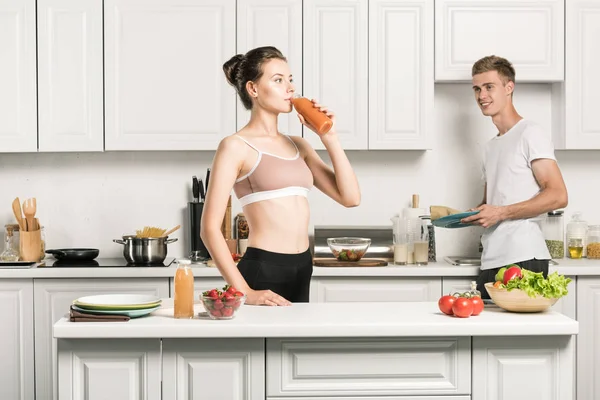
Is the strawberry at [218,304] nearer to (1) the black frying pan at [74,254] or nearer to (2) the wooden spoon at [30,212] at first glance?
(1) the black frying pan at [74,254]

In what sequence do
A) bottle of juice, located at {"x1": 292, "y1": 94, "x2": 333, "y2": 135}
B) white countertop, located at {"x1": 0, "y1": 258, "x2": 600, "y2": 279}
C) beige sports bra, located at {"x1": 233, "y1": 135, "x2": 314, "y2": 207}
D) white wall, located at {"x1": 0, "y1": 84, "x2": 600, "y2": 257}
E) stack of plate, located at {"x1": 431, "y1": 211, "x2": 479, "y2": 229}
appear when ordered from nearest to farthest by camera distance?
bottle of juice, located at {"x1": 292, "y1": 94, "x2": 333, "y2": 135} → beige sports bra, located at {"x1": 233, "y1": 135, "x2": 314, "y2": 207} → stack of plate, located at {"x1": 431, "y1": 211, "x2": 479, "y2": 229} → white countertop, located at {"x1": 0, "y1": 258, "x2": 600, "y2": 279} → white wall, located at {"x1": 0, "y1": 84, "x2": 600, "y2": 257}

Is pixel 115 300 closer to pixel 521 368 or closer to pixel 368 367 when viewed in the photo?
pixel 368 367

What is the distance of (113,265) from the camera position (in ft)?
14.1

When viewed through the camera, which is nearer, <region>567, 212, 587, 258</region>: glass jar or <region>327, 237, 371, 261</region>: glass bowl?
<region>327, 237, 371, 261</region>: glass bowl

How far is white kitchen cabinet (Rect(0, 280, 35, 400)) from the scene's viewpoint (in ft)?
13.7

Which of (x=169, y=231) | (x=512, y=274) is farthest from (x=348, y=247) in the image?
(x=512, y=274)

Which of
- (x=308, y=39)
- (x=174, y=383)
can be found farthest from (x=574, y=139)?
(x=174, y=383)

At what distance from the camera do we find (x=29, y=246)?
4383mm

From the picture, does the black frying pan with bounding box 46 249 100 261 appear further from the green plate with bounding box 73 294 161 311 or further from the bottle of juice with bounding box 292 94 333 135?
the bottle of juice with bounding box 292 94 333 135

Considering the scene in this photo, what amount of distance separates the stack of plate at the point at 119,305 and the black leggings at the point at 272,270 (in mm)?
461

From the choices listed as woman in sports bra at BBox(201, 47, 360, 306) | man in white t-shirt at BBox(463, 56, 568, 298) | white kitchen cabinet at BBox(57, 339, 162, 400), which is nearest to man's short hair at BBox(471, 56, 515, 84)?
man in white t-shirt at BBox(463, 56, 568, 298)

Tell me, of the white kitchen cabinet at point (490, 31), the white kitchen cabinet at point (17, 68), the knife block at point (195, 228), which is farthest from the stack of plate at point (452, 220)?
the white kitchen cabinet at point (17, 68)

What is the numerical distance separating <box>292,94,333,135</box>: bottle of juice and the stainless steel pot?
169 centimetres

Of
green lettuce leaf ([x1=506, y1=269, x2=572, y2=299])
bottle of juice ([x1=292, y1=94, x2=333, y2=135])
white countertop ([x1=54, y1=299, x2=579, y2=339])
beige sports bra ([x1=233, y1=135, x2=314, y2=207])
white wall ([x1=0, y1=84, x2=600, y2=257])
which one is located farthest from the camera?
white wall ([x1=0, y1=84, x2=600, y2=257])
